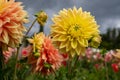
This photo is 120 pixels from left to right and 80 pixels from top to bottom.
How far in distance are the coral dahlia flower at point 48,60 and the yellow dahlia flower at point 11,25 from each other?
0.55 m

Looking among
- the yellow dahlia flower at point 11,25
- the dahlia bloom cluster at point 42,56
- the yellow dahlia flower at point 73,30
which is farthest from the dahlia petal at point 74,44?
the yellow dahlia flower at point 11,25

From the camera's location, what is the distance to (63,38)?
8.72 feet

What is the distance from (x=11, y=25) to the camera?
7.43 feet

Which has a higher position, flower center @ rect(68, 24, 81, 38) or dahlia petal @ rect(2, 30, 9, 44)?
flower center @ rect(68, 24, 81, 38)

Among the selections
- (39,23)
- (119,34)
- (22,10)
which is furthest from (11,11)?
(119,34)

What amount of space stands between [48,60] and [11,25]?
2.28 feet

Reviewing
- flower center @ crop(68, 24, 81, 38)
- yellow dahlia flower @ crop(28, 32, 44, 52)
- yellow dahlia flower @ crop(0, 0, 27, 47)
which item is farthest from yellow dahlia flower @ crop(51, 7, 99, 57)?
yellow dahlia flower @ crop(0, 0, 27, 47)

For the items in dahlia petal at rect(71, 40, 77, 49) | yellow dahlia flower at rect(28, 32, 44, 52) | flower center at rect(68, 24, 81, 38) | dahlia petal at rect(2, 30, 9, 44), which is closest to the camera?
dahlia petal at rect(2, 30, 9, 44)

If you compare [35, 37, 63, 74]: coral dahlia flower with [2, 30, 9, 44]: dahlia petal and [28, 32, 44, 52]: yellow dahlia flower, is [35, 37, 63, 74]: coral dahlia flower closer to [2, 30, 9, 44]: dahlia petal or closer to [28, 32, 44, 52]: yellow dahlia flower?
[28, 32, 44, 52]: yellow dahlia flower

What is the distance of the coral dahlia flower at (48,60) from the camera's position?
2.85 metres

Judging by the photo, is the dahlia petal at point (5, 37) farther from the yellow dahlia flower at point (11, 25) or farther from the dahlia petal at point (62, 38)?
the dahlia petal at point (62, 38)

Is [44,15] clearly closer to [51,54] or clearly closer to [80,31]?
[80,31]

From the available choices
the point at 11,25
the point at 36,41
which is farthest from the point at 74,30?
the point at 11,25

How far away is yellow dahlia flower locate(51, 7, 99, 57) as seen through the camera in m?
2.60
